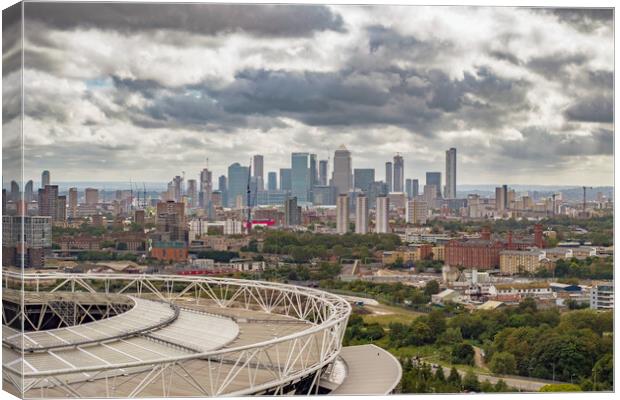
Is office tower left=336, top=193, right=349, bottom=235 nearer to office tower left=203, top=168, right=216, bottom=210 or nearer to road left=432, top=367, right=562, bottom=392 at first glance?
office tower left=203, top=168, right=216, bottom=210

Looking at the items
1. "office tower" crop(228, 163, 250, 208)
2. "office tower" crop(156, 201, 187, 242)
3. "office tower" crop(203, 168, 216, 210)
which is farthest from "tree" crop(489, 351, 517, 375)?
"office tower" crop(156, 201, 187, 242)

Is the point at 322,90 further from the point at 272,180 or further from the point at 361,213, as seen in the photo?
the point at 361,213

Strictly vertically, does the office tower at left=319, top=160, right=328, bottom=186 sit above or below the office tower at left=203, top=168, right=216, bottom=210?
above

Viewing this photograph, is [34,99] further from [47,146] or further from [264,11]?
[264,11]

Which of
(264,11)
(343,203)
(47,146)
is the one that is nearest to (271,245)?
(343,203)

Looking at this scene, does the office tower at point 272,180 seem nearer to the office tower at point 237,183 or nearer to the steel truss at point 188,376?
the office tower at point 237,183
